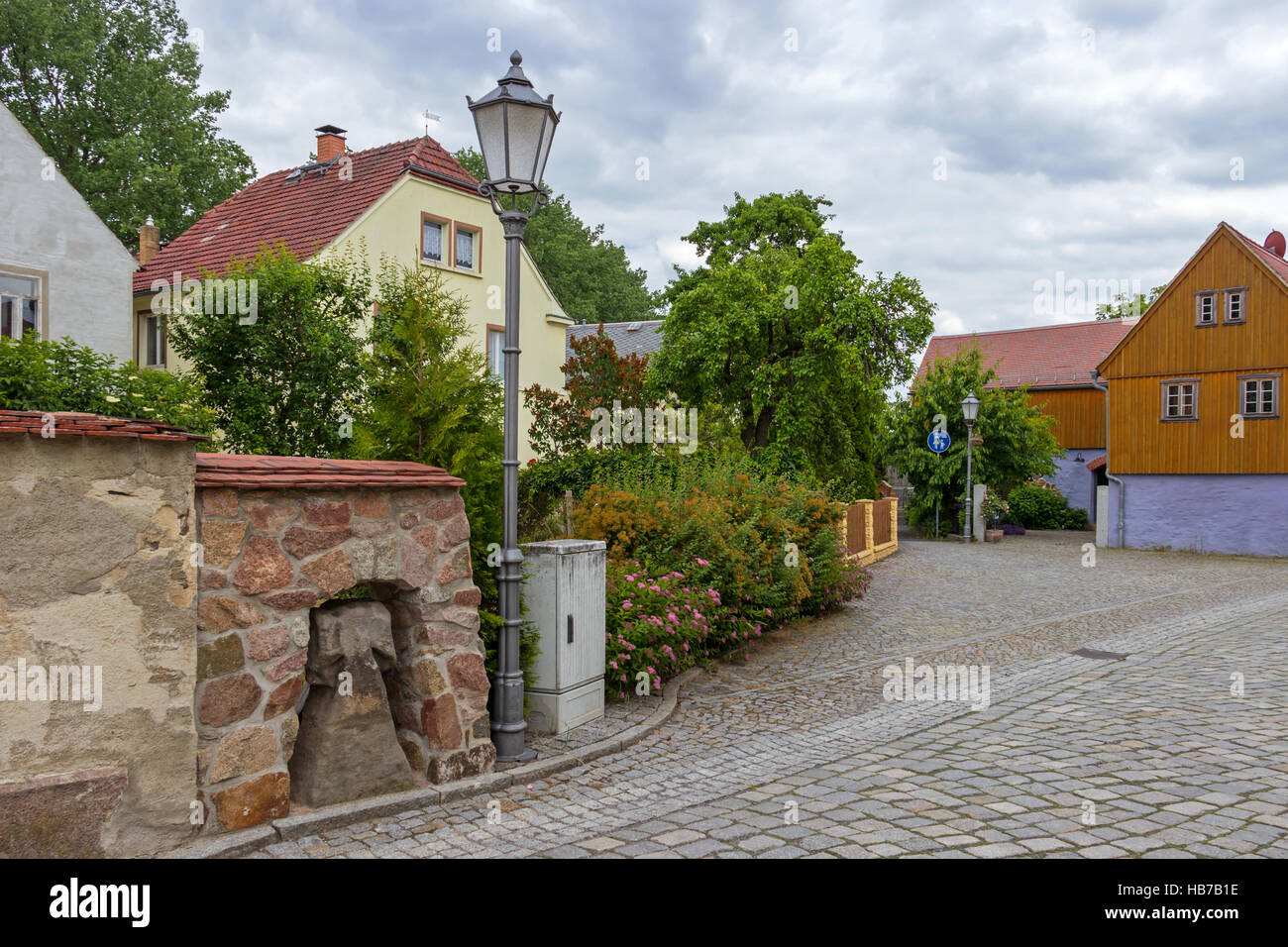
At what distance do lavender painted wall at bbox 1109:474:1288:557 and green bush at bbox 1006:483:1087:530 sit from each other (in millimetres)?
6470

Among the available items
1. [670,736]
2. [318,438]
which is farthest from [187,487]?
[318,438]

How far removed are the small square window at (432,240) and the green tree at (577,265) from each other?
25.5m

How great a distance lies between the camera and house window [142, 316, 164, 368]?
2289cm

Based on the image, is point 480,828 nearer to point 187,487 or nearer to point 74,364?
point 187,487

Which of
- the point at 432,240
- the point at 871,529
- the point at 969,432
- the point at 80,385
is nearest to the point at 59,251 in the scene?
the point at 432,240

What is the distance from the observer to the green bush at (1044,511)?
3628 cm

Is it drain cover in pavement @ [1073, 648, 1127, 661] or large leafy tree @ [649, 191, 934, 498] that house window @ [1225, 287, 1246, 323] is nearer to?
large leafy tree @ [649, 191, 934, 498]

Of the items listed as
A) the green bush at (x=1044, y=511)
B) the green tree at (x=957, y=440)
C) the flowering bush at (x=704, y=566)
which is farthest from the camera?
the green bush at (x=1044, y=511)

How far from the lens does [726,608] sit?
34.6 feet

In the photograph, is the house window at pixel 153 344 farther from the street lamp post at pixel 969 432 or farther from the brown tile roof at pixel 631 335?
the brown tile roof at pixel 631 335

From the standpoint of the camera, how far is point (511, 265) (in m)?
6.68

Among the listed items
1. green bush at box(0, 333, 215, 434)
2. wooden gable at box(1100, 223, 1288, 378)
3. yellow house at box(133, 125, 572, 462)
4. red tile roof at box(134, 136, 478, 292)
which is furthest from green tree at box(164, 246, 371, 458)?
wooden gable at box(1100, 223, 1288, 378)

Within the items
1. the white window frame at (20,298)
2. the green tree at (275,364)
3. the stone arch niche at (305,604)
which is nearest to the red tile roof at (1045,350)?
the green tree at (275,364)

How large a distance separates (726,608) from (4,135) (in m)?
15.1
